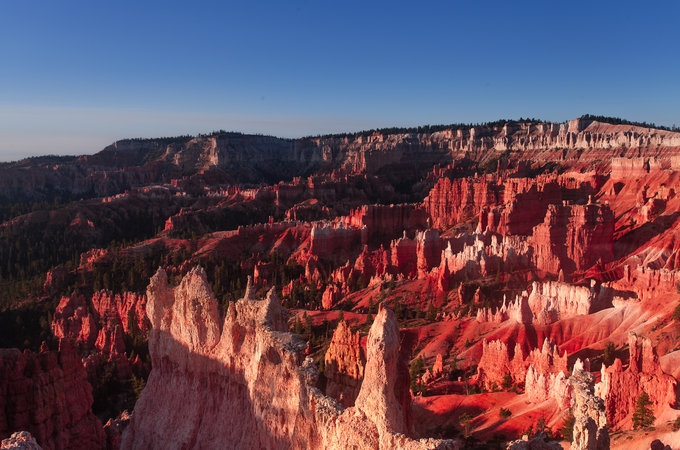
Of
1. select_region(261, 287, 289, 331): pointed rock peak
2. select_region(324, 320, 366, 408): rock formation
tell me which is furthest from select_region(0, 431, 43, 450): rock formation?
select_region(324, 320, 366, 408): rock formation

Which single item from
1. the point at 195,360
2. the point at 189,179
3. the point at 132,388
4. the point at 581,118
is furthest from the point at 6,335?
the point at 581,118

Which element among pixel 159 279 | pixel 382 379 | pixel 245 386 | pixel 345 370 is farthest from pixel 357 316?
pixel 382 379

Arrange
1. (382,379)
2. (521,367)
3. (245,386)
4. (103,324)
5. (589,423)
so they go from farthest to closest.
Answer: (103,324)
(521,367)
(245,386)
(382,379)
(589,423)

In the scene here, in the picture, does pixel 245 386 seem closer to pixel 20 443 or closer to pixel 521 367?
pixel 20 443

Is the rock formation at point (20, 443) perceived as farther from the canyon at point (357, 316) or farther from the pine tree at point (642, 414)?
the pine tree at point (642, 414)

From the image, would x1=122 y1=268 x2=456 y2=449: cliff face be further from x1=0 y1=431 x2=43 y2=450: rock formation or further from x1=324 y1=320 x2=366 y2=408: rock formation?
x1=0 y1=431 x2=43 y2=450: rock formation

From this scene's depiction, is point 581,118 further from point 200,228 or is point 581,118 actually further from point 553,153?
point 200,228

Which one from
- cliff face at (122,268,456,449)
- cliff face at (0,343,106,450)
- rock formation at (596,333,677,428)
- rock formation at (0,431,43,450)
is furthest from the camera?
rock formation at (596,333,677,428)
